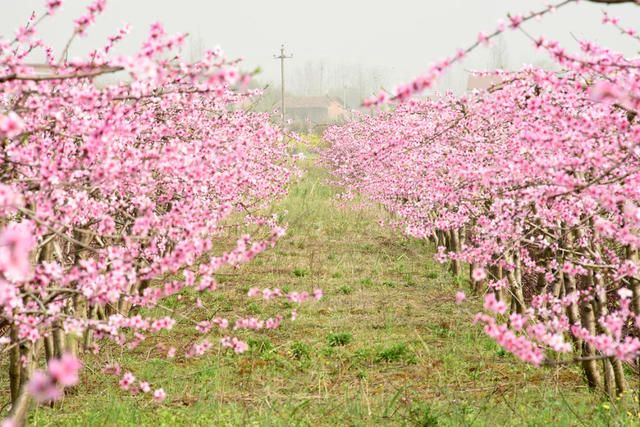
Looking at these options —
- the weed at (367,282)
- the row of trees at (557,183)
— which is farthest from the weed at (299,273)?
the row of trees at (557,183)

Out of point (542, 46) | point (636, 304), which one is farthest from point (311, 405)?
point (542, 46)

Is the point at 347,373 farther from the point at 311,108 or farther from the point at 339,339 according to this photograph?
the point at 311,108

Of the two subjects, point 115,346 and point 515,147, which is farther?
point 115,346

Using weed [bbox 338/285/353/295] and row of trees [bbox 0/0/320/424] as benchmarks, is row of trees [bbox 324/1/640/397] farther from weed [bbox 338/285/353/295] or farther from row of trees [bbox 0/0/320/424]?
weed [bbox 338/285/353/295]

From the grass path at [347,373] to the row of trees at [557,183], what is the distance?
71cm

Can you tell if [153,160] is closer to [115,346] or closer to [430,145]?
[115,346]

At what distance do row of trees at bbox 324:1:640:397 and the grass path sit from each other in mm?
710

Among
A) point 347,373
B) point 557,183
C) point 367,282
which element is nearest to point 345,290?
point 367,282

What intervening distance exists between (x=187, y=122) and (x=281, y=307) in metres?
4.23

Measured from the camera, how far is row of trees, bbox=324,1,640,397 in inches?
151

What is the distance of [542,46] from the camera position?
13.9 ft

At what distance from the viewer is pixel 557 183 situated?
3977 millimetres

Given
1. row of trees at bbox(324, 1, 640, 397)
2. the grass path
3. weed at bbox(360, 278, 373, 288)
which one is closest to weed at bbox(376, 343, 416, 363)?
the grass path

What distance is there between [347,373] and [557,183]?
4.76 m
